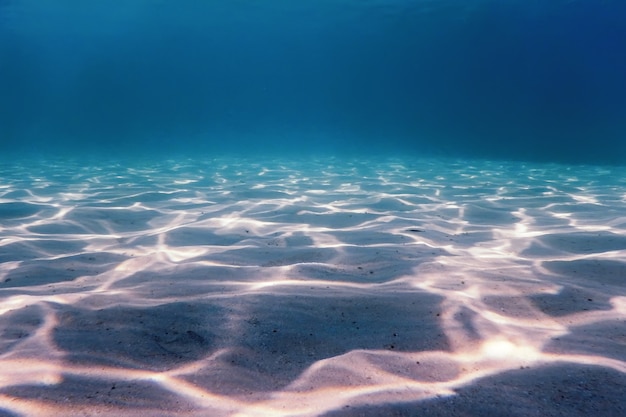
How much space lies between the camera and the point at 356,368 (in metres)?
2.01

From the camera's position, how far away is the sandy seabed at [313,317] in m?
1.77

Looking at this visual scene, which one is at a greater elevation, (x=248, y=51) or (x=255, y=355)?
(x=248, y=51)

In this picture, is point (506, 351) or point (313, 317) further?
point (313, 317)

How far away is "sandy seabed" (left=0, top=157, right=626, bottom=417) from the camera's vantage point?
177 centimetres

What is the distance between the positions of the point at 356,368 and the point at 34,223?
211 inches

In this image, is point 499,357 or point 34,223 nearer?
point 499,357

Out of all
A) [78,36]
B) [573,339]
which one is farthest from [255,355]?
[78,36]

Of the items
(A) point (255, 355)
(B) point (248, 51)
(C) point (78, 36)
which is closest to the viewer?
(A) point (255, 355)

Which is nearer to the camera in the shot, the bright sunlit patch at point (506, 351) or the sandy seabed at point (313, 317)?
the sandy seabed at point (313, 317)

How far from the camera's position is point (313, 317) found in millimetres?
2609

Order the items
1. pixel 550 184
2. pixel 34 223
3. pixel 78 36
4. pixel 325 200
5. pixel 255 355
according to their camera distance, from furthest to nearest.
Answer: pixel 78 36
pixel 550 184
pixel 325 200
pixel 34 223
pixel 255 355

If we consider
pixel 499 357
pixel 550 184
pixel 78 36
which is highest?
pixel 78 36

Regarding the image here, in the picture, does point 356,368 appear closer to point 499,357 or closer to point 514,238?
point 499,357

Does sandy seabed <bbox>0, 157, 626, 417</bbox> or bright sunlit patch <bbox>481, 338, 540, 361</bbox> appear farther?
bright sunlit patch <bbox>481, 338, 540, 361</bbox>
